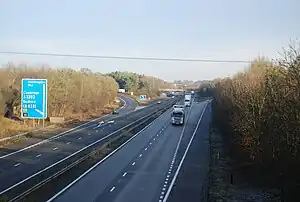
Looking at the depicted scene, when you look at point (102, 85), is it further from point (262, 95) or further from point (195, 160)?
point (262, 95)

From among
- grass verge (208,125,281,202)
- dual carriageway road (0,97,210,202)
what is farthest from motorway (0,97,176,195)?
grass verge (208,125,281,202)

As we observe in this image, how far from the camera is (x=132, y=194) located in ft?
81.1

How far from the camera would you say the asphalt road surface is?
Result: 24.1m

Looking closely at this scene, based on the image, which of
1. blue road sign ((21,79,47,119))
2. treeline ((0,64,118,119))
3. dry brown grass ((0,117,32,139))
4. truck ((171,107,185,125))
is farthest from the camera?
truck ((171,107,185,125))

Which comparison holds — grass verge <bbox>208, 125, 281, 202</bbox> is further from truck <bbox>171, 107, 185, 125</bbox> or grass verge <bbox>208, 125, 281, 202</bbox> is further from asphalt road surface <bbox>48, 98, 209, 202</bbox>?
truck <bbox>171, 107, 185, 125</bbox>

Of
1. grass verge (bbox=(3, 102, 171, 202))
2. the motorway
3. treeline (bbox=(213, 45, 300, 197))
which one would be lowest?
the motorway

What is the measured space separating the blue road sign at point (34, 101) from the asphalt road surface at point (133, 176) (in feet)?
21.2

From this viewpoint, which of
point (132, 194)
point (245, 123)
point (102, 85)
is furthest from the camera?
point (102, 85)

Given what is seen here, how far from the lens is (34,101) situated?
37.6 meters

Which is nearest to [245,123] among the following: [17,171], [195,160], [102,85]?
[195,160]

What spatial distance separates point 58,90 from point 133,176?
48.4 metres

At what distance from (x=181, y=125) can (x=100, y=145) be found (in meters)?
29.8

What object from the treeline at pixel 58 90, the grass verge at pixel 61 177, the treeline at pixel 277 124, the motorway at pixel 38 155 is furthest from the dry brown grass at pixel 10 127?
the treeline at pixel 277 124

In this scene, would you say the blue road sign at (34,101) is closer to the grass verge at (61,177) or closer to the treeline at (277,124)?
the grass verge at (61,177)
